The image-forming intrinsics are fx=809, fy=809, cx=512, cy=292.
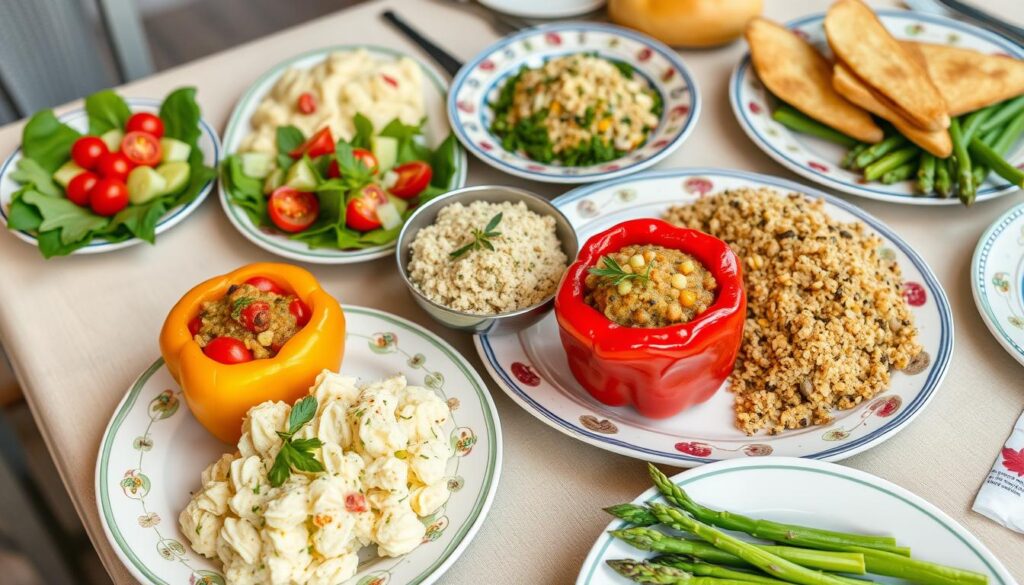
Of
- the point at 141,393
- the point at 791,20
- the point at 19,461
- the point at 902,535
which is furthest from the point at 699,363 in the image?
the point at 19,461

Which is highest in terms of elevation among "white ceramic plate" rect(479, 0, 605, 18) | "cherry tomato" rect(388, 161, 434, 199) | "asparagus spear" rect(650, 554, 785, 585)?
"white ceramic plate" rect(479, 0, 605, 18)

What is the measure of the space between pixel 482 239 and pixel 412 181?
476 millimetres

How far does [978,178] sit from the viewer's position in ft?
7.17

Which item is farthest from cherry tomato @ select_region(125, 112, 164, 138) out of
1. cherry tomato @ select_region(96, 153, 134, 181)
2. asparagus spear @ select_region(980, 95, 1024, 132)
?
asparagus spear @ select_region(980, 95, 1024, 132)

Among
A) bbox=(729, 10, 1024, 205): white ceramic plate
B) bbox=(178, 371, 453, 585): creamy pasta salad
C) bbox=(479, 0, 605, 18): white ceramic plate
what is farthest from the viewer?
bbox=(479, 0, 605, 18): white ceramic plate

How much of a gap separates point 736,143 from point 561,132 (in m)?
0.54

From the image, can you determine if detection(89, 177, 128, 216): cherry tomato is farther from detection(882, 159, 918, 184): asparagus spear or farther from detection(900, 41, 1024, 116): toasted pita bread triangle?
detection(900, 41, 1024, 116): toasted pita bread triangle

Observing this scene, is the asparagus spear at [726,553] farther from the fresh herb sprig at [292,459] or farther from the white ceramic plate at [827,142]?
the white ceramic plate at [827,142]

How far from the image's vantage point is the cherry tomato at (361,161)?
2.21m

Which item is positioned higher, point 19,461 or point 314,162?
point 314,162

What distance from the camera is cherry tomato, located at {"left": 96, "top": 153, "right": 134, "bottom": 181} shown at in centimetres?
222

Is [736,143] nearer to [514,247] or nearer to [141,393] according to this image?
[514,247]

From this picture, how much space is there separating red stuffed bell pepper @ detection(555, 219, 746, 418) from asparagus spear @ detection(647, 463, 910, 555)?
8.4 inches

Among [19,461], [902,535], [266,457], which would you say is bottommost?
[19,461]
